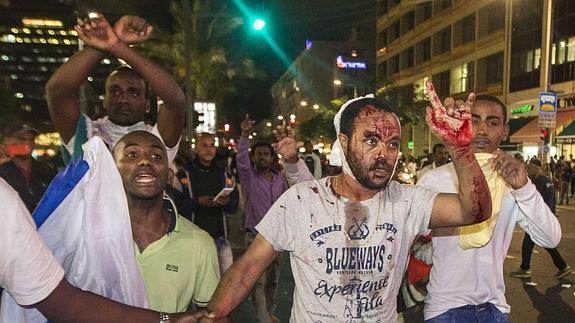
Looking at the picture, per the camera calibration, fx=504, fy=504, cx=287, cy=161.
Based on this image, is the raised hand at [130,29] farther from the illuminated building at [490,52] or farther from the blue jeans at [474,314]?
the illuminated building at [490,52]

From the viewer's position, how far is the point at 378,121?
2420mm

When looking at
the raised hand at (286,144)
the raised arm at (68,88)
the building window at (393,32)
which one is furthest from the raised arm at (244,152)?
the building window at (393,32)

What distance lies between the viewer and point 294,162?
3.70m

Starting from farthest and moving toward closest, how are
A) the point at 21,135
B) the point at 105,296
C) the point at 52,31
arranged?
1. the point at 52,31
2. the point at 21,135
3. the point at 105,296

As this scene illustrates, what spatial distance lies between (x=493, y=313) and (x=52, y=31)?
4040 cm

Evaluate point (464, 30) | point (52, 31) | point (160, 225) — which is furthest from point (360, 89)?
point (160, 225)

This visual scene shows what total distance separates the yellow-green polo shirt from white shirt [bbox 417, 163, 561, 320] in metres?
1.40

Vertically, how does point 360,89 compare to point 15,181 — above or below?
above

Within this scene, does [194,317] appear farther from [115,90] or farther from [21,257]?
[115,90]

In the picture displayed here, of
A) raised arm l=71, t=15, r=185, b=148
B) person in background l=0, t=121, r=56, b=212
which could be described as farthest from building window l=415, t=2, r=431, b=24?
raised arm l=71, t=15, r=185, b=148

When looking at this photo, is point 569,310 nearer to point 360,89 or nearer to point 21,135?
point 21,135

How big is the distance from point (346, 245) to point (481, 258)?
1171 millimetres

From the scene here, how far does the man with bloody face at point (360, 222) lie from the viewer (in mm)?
2328

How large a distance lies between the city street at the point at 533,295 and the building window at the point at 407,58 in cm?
4108
